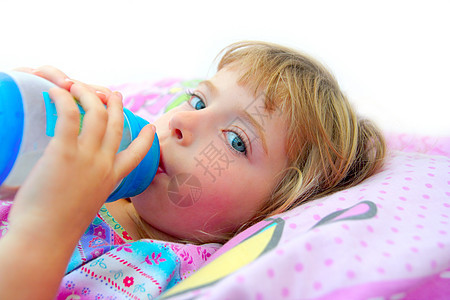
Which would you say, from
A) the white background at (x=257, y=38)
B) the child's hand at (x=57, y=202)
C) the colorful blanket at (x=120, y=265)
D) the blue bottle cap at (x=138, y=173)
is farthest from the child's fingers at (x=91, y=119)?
the white background at (x=257, y=38)

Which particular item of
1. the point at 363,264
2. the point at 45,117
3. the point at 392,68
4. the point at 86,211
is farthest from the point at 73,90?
the point at 392,68

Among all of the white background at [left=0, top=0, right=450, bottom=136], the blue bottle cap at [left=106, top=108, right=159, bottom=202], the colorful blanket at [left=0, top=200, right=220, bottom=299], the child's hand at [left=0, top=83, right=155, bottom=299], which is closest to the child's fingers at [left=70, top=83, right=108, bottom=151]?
the child's hand at [left=0, top=83, right=155, bottom=299]

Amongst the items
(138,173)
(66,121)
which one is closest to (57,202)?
(66,121)

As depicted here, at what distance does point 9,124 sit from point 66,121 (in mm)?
86

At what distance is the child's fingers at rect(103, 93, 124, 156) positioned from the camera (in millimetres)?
535

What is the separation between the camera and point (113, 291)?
2.03ft

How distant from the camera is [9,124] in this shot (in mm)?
516

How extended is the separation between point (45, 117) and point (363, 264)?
1.40 feet

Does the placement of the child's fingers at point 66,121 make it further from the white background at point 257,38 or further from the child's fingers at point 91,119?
the white background at point 257,38

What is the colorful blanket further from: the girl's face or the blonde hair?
the blonde hair

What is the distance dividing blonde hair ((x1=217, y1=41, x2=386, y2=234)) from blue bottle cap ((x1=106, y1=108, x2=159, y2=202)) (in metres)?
0.22

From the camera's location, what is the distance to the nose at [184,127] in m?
0.74

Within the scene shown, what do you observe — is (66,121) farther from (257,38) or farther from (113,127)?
(257,38)

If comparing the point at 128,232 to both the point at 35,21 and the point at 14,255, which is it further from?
the point at 35,21
